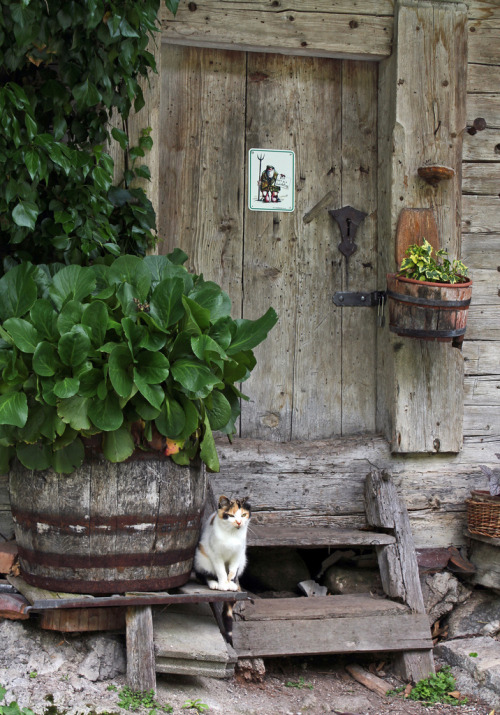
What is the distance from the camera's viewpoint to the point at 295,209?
161 inches


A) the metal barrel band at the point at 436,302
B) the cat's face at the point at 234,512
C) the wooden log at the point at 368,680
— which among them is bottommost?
the wooden log at the point at 368,680

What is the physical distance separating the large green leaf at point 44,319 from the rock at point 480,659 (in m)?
2.17

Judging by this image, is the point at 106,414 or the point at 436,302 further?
the point at 436,302

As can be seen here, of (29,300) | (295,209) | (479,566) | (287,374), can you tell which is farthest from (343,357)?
(29,300)

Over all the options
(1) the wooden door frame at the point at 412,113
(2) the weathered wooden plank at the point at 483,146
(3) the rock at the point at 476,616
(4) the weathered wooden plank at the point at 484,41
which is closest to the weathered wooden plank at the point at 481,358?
(1) the wooden door frame at the point at 412,113

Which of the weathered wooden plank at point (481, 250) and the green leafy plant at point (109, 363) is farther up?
the weathered wooden plank at point (481, 250)

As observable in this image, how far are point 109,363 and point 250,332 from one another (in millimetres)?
587

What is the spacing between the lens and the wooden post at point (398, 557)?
11.2ft

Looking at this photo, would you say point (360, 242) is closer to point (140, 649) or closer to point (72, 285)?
point (72, 285)

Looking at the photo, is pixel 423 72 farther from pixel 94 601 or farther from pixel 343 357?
pixel 94 601

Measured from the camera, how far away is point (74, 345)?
2.69m

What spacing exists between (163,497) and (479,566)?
182 cm

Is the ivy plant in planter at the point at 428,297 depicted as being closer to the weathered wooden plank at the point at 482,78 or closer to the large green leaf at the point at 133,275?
the weathered wooden plank at the point at 482,78

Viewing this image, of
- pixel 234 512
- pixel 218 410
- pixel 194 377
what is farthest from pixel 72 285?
pixel 234 512
